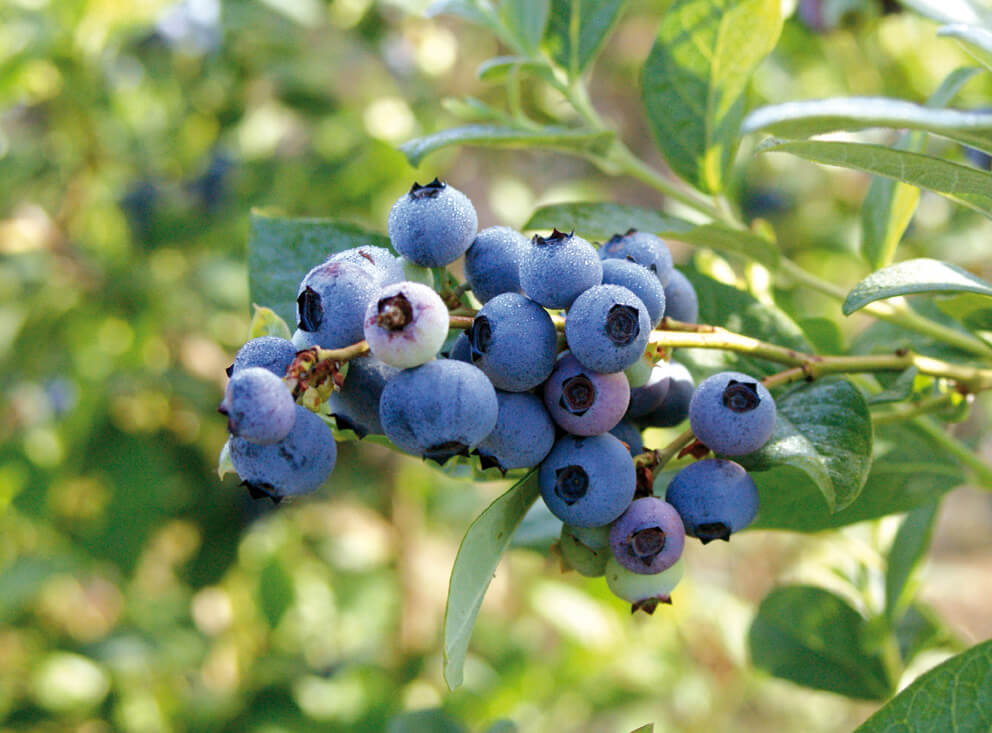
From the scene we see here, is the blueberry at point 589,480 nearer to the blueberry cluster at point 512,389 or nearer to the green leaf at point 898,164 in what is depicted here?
the blueberry cluster at point 512,389

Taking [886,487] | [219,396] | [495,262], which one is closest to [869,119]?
[495,262]

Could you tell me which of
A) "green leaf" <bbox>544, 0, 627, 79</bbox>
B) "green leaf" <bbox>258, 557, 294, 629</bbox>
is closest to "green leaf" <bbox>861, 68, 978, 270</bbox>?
"green leaf" <bbox>544, 0, 627, 79</bbox>

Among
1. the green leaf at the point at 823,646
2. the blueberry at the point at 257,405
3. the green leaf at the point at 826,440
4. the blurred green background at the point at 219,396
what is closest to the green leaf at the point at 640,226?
the green leaf at the point at 826,440

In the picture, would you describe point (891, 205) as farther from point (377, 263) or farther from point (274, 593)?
point (274, 593)

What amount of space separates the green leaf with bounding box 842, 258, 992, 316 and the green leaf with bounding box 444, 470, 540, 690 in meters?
0.32

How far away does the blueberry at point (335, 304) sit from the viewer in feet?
2.17

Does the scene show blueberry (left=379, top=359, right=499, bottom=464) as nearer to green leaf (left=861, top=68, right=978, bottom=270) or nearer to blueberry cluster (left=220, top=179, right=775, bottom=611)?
blueberry cluster (left=220, top=179, right=775, bottom=611)

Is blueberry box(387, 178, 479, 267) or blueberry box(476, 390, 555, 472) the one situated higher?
blueberry box(387, 178, 479, 267)

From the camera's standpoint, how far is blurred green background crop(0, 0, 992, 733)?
2361 millimetres

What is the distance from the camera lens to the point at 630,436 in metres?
0.80

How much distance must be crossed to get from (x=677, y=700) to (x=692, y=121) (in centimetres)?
226

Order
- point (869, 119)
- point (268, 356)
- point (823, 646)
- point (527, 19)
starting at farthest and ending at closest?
1. point (823, 646)
2. point (527, 19)
3. point (268, 356)
4. point (869, 119)

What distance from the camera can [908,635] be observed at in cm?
158

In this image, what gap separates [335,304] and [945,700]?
674 millimetres
